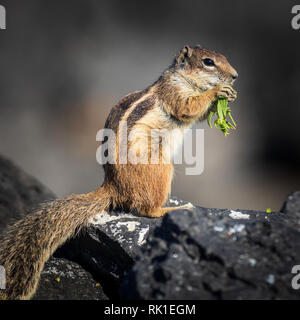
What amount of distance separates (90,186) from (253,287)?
27.3 ft

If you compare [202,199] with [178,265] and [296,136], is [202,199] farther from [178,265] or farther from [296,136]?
[178,265]

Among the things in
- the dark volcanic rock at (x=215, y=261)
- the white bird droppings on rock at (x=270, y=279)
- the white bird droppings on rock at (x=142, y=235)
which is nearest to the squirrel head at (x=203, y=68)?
the white bird droppings on rock at (x=142, y=235)

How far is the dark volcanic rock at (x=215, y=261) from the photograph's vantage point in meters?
2.52

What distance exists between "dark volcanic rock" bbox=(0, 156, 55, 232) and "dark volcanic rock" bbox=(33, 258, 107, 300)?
5.43ft

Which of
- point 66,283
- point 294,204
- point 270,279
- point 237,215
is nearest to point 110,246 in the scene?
point 66,283

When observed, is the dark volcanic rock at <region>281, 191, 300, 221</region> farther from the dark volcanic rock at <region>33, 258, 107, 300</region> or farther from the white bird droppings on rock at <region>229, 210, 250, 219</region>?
the dark volcanic rock at <region>33, 258, 107, 300</region>

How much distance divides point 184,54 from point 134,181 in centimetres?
167

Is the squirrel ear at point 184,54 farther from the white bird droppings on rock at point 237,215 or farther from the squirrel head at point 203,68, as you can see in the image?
the white bird droppings on rock at point 237,215

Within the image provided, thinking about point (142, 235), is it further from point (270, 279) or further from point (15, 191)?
point (15, 191)

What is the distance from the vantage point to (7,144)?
1113 cm

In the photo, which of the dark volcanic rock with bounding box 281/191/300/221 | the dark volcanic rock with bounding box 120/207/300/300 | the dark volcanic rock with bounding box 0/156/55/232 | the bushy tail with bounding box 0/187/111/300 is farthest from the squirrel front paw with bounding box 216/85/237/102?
the dark volcanic rock with bounding box 0/156/55/232

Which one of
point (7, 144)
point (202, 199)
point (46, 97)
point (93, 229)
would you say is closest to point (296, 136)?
point (202, 199)

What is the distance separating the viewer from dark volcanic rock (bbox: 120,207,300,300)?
2.52 m

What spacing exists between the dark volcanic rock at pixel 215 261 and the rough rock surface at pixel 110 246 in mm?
948
